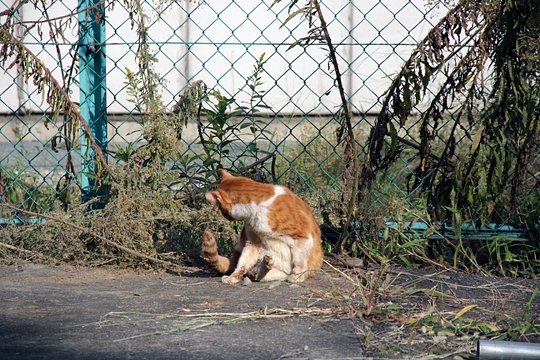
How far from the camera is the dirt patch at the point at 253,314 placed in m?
2.58

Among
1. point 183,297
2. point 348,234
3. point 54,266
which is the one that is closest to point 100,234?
point 54,266

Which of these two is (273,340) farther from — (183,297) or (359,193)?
(359,193)

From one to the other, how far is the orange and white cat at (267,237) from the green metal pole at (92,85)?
88 cm

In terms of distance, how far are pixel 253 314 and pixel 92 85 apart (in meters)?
1.90

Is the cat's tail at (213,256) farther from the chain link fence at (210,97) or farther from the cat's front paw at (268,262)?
the chain link fence at (210,97)

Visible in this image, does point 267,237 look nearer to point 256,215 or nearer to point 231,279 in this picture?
point 256,215

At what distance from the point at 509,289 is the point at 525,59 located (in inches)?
42.4

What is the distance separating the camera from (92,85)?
4273mm

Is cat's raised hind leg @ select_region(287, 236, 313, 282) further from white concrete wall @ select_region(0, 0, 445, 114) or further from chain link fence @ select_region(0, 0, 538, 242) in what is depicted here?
white concrete wall @ select_region(0, 0, 445, 114)

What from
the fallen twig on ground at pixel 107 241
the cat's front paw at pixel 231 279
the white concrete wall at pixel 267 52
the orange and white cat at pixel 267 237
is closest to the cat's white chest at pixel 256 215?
the orange and white cat at pixel 267 237

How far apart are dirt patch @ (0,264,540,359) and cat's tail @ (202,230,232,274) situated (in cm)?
10

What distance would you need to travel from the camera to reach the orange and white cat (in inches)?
146

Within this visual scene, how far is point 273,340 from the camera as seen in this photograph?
2.68 meters

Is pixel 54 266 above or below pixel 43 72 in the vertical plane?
below
